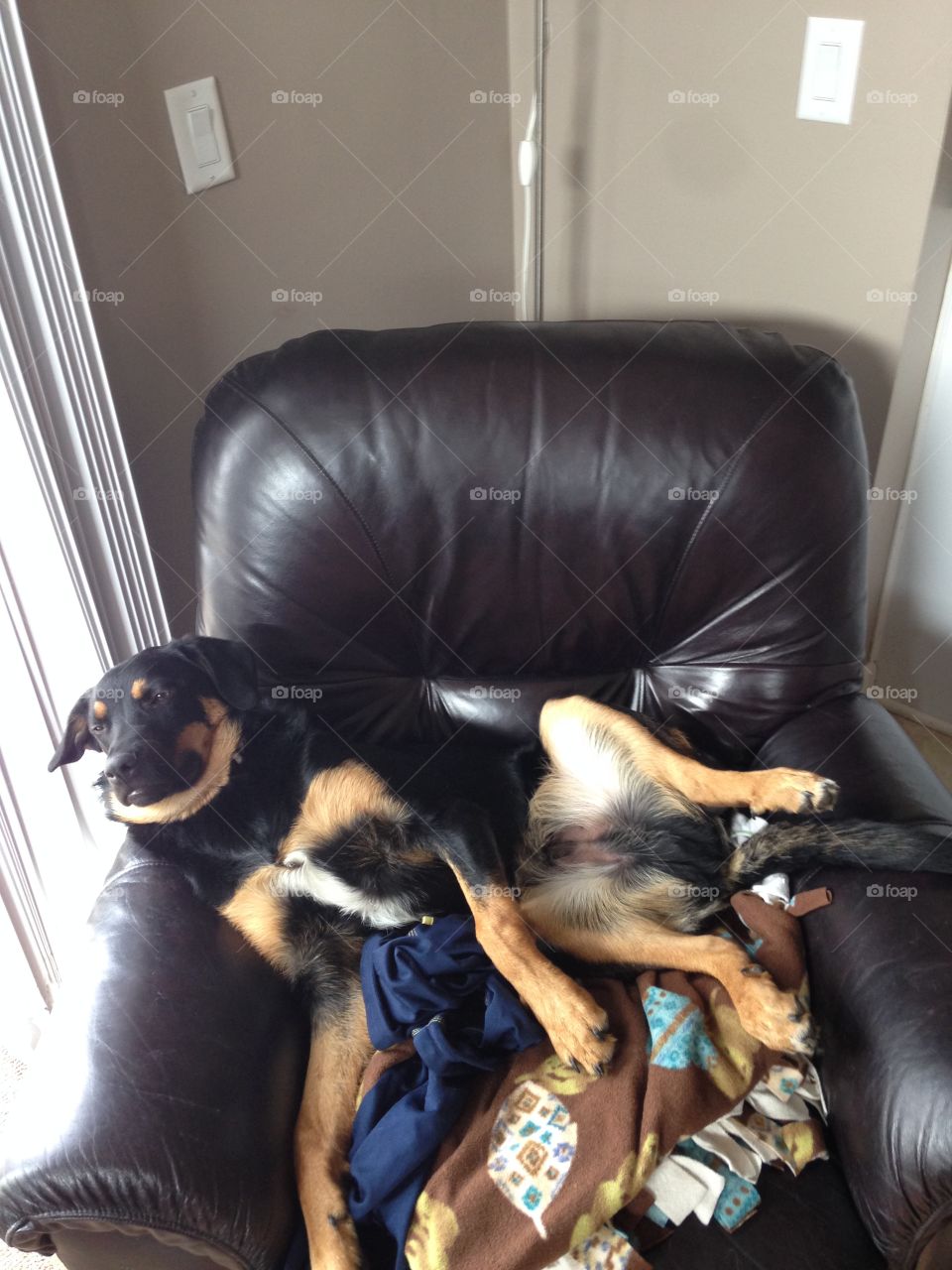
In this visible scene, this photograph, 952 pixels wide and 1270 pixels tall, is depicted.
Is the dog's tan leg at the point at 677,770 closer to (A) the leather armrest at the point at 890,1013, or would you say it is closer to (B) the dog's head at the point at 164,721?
(A) the leather armrest at the point at 890,1013

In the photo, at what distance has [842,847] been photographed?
1.38 m

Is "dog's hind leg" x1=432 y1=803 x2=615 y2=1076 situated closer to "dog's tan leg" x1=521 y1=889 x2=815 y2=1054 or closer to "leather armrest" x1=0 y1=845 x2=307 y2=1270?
"dog's tan leg" x1=521 y1=889 x2=815 y2=1054

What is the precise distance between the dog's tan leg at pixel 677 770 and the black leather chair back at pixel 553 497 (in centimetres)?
14

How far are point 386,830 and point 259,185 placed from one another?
132cm

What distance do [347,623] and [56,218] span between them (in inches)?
30.8

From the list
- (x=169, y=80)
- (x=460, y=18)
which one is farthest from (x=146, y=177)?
(x=460, y=18)

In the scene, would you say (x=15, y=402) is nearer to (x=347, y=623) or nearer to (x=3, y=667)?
(x=3, y=667)

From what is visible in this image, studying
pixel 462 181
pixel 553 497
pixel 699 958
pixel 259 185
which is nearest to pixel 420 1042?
pixel 699 958

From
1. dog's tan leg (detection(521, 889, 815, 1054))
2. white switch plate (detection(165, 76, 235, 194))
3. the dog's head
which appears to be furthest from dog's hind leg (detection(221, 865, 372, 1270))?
white switch plate (detection(165, 76, 235, 194))

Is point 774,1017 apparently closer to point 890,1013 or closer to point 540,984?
point 890,1013

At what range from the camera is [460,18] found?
2.17 metres

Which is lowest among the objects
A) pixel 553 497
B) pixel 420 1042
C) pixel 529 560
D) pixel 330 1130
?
pixel 330 1130

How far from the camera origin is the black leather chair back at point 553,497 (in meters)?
1.60

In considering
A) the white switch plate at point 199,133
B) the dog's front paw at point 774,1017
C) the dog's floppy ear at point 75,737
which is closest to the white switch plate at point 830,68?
the white switch plate at point 199,133
